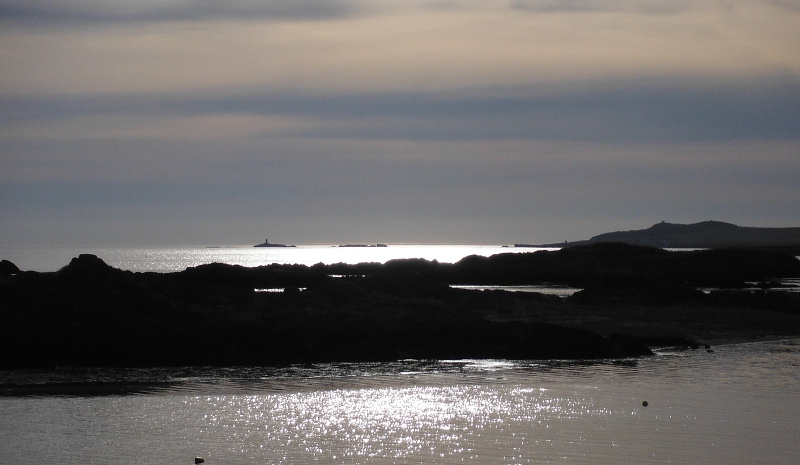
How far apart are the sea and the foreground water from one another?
47 millimetres

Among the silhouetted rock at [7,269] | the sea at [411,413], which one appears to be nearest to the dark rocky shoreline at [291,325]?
the sea at [411,413]

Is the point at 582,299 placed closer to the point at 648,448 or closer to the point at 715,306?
the point at 715,306

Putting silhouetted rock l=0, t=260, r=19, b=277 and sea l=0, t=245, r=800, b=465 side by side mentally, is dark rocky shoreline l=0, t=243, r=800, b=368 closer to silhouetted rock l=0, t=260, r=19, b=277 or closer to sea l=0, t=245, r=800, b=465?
sea l=0, t=245, r=800, b=465

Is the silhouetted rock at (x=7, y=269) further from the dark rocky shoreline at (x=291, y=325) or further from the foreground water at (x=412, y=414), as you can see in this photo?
the foreground water at (x=412, y=414)

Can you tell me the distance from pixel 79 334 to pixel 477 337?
40.5ft

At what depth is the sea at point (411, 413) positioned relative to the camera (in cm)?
1589

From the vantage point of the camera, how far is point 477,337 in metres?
28.2

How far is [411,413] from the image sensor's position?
19.0 m

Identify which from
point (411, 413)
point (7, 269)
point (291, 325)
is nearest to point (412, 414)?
point (411, 413)

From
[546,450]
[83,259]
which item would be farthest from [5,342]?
[546,450]

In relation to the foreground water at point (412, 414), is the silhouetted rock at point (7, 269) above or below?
above

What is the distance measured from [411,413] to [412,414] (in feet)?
0.27

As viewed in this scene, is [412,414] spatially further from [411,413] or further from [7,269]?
[7,269]

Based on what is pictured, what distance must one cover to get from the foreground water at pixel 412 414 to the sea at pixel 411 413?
5cm
